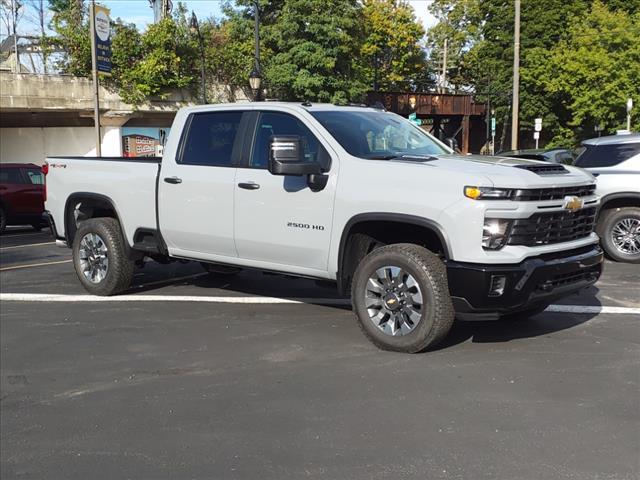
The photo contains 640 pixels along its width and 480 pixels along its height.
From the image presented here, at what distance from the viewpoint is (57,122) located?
102ft

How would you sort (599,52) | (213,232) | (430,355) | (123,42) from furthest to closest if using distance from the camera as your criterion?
1. (599,52)
2. (123,42)
3. (213,232)
4. (430,355)

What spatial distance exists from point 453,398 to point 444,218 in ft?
4.19

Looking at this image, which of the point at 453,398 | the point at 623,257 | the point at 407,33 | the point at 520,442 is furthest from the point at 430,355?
the point at 407,33

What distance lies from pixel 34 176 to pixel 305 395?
14.4 m

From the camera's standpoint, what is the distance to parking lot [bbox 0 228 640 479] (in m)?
3.44

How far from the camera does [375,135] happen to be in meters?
5.86

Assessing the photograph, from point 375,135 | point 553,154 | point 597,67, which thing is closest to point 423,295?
point 375,135

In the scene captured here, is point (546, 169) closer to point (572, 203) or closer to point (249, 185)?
point (572, 203)

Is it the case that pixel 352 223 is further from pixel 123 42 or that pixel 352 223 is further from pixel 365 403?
pixel 123 42

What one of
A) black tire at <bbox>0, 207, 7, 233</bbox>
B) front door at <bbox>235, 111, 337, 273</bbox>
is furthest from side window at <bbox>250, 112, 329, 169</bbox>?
black tire at <bbox>0, 207, 7, 233</bbox>

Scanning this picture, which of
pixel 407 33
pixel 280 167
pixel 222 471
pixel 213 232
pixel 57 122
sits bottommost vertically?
pixel 222 471

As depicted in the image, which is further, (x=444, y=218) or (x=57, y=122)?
(x=57, y=122)

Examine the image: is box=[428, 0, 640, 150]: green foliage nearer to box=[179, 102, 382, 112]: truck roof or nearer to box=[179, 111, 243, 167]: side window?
box=[179, 102, 382, 112]: truck roof

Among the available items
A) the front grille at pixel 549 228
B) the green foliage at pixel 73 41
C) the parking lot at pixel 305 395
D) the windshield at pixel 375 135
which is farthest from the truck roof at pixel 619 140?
the green foliage at pixel 73 41
